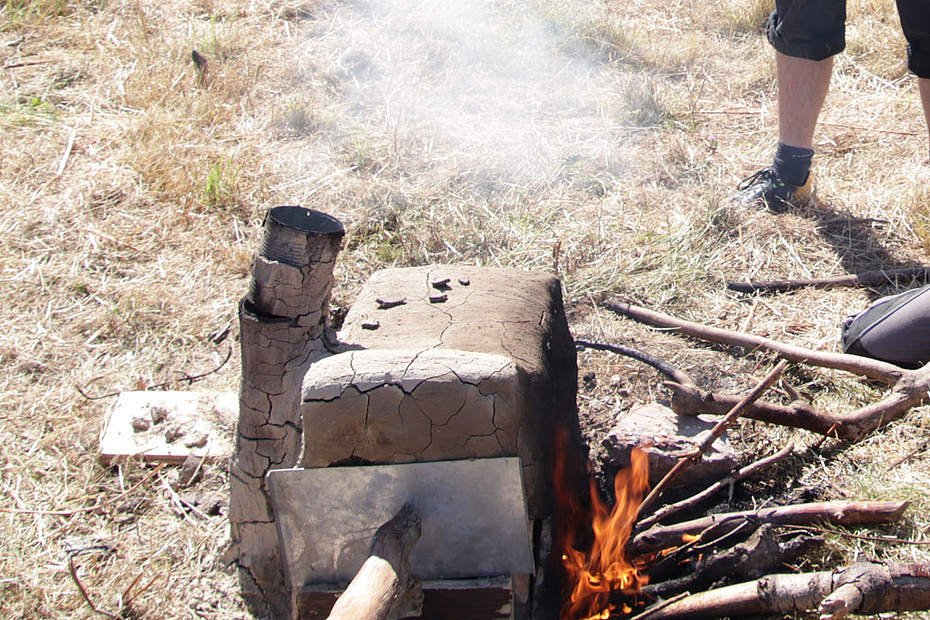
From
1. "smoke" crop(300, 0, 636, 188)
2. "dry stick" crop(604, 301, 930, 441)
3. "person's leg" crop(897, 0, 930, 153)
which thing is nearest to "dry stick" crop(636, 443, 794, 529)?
"dry stick" crop(604, 301, 930, 441)

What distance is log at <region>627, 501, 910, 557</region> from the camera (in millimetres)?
2131

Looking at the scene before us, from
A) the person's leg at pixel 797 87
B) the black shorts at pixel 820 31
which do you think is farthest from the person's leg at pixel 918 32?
the person's leg at pixel 797 87

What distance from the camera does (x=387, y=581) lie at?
158 cm

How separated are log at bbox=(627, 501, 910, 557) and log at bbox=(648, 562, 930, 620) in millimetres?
170

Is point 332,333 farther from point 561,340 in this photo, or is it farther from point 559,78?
point 559,78

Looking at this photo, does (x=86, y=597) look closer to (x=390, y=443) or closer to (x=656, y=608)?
(x=390, y=443)

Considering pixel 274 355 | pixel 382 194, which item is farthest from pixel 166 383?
pixel 382 194

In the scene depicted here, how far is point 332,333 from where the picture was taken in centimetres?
210

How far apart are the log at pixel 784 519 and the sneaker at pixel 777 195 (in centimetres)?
217

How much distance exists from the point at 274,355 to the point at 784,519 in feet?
4.63

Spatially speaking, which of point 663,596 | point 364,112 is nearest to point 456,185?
point 364,112

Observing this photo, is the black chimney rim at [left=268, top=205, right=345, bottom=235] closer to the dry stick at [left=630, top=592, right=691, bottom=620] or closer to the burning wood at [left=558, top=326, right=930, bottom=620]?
the burning wood at [left=558, top=326, right=930, bottom=620]

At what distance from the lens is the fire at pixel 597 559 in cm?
208

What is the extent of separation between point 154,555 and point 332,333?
3.36 feet
